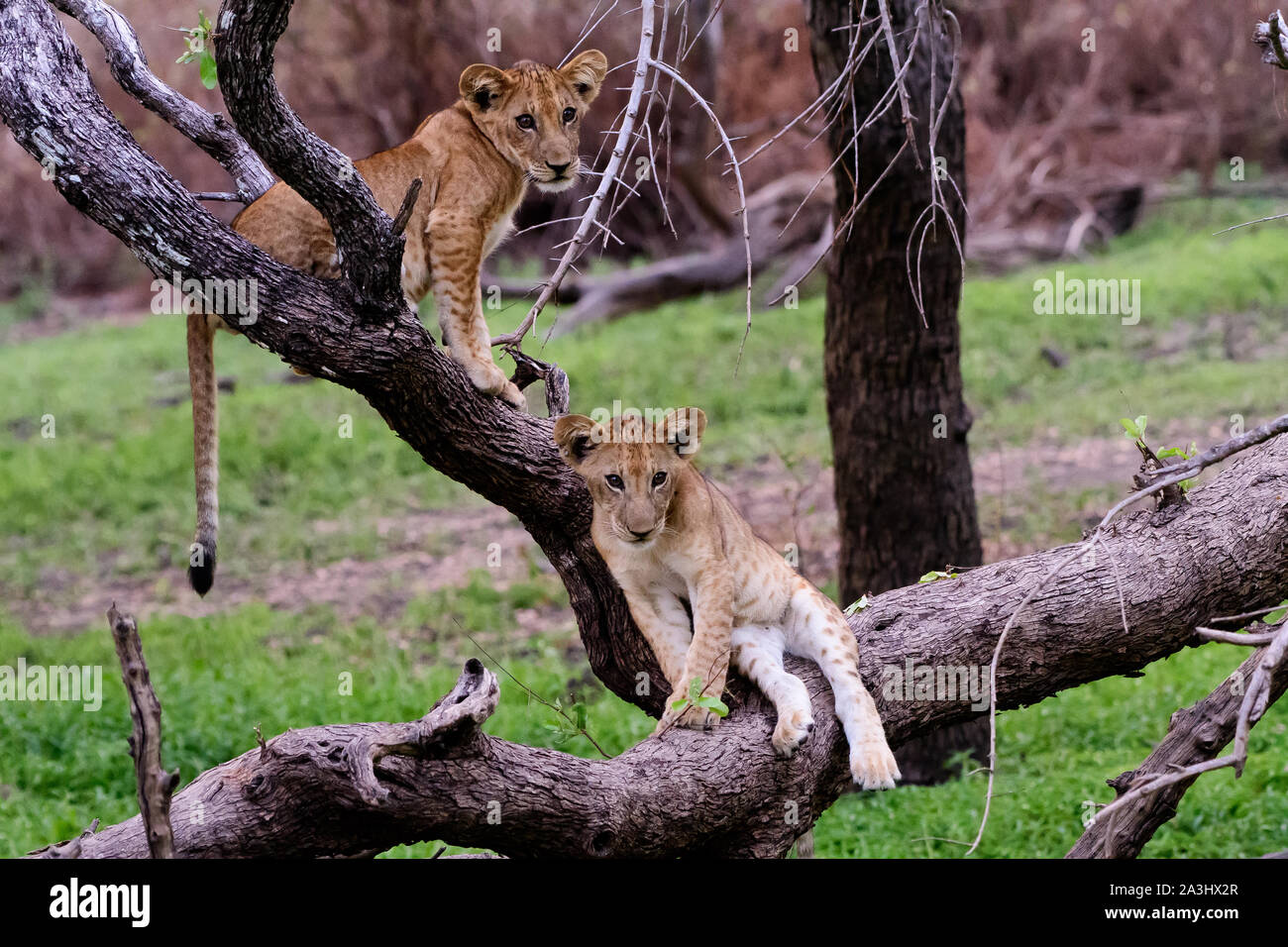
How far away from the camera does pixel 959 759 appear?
23.2 feet

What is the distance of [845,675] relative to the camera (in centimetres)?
443

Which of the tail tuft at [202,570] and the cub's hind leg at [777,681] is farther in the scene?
the tail tuft at [202,570]

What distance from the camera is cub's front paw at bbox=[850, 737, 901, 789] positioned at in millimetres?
4176

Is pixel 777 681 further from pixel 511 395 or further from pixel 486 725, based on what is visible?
pixel 486 725

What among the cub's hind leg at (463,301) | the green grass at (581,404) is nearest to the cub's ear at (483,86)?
the cub's hind leg at (463,301)

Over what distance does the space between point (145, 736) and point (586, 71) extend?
10.3ft

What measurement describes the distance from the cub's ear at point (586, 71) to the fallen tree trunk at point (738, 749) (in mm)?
2300

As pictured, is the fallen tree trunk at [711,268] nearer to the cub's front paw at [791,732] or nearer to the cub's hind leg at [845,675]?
the cub's hind leg at [845,675]

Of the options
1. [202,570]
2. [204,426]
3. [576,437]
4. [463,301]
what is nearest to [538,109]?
[463,301]

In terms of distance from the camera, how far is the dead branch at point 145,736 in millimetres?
2908

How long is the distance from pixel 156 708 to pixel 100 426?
11.7 metres

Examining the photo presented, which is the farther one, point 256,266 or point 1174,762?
point 1174,762
